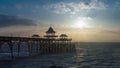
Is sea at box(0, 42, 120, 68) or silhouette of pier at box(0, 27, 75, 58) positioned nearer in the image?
sea at box(0, 42, 120, 68)

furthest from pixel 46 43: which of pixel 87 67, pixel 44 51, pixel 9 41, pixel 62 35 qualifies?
pixel 87 67

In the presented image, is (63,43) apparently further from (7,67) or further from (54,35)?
(7,67)

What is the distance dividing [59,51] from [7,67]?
4877cm

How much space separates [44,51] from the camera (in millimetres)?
85812

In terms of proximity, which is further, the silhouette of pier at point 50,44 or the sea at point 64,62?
the silhouette of pier at point 50,44

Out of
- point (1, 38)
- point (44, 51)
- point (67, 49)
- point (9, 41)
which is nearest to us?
point (1, 38)

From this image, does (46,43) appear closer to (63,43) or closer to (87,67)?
(63,43)

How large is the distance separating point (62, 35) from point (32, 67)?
52550mm

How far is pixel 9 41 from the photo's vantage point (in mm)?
58125

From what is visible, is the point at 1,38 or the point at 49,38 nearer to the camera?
→ the point at 1,38

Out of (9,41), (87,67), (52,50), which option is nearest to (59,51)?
(52,50)

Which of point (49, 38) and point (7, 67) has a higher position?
point (49, 38)

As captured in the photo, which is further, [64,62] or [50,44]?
[50,44]

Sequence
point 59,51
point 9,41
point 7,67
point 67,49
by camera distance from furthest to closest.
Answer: point 67,49, point 59,51, point 9,41, point 7,67
